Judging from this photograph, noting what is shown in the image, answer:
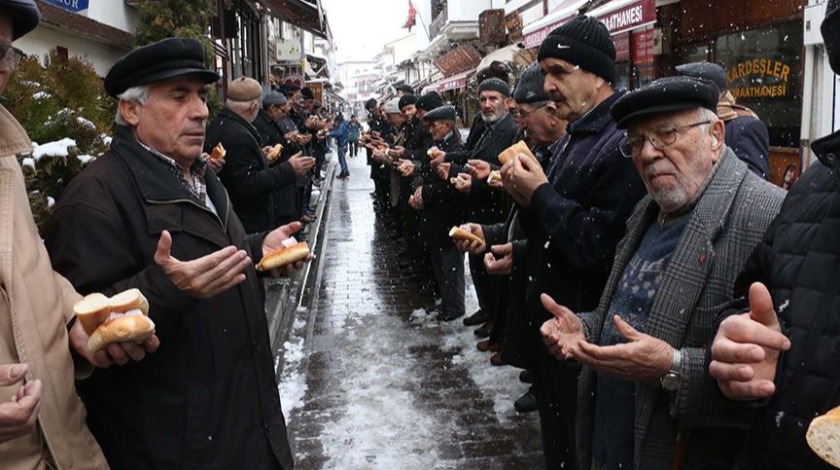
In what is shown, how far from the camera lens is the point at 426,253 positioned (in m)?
9.30

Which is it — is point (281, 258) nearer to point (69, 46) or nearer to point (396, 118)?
point (69, 46)

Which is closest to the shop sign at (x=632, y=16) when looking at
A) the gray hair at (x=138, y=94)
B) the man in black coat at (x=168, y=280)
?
the man in black coat at (x=168, y=280)

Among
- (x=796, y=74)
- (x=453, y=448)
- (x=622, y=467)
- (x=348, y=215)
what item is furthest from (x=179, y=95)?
(x=348, y=215)

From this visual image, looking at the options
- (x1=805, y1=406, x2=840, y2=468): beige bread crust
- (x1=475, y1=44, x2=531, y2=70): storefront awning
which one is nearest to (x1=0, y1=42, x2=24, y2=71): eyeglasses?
(x1=805, y1=406, x2=840, y2=468): beige bread crust

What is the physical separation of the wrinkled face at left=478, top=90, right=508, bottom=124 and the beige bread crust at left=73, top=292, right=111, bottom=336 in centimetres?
492

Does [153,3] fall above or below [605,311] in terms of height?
above

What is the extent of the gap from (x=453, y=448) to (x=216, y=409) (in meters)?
2.60

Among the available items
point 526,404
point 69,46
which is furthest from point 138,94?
point 69,46

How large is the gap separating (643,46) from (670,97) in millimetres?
9024

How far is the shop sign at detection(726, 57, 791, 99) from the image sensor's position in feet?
28.6

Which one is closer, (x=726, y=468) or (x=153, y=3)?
(x=726, y=468)

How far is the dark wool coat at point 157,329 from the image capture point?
245 cm

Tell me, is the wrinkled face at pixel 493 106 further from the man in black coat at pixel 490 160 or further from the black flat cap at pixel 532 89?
the black flat cap at pixel 532 89

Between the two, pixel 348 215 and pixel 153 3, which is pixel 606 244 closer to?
pixel 153 3
